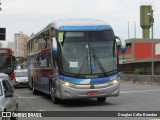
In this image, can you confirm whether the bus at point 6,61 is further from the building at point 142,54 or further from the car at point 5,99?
the building at point 142,54

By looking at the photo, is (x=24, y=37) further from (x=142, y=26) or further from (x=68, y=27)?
(x=68, y=27)

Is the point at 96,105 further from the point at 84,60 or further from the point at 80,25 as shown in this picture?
the point at 80,25

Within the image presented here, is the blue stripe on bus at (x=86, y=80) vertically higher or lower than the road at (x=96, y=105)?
higher

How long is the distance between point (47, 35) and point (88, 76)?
166 inches

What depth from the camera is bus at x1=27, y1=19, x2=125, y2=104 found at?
1662 cm

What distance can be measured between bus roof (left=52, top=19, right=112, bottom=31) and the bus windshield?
0.22 metres

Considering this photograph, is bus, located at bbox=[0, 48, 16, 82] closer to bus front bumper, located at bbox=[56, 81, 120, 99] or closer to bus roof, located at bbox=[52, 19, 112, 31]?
bus roof, located at bbox=[52, 19, 112, 31]

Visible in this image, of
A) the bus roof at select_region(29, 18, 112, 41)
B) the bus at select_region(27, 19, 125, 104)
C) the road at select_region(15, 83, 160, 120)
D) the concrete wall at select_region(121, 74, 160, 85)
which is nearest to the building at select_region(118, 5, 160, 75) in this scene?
the concrete wall at select_region(121, 74, 160, 85)

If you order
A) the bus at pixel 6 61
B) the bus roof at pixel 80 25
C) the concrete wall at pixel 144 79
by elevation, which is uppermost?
the bus roof at pixel 80 25

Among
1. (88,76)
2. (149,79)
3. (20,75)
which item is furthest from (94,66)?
(149,79)

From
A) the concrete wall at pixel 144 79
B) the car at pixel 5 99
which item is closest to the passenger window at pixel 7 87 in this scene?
the car at pixel 5 99

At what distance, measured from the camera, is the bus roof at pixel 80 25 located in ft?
57.2

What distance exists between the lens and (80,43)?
56.3ft

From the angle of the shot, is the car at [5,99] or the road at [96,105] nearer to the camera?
the car at [5,99]
